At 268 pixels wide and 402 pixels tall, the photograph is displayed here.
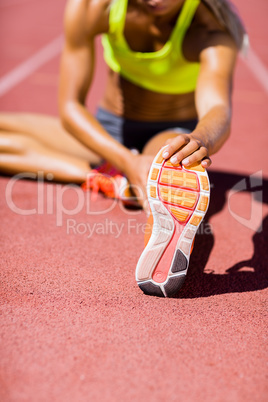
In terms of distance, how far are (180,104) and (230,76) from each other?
536mm

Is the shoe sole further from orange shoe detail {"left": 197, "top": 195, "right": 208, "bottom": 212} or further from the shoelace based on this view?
the shoelace

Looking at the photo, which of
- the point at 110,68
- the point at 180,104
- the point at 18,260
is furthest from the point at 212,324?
the point at 110,68

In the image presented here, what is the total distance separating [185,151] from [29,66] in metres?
4.93

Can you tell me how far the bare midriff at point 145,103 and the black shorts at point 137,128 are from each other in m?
0.02

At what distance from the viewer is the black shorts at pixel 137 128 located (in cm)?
261

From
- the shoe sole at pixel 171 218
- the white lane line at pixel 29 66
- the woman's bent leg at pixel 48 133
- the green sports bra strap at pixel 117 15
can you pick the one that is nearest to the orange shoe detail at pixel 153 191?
the shoe sole at pixel 171 218

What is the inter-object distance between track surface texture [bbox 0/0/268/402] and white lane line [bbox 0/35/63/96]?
8.85 ft

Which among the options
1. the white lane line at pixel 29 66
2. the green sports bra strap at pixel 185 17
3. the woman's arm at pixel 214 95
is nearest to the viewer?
the woman's arm at pixel 214 95

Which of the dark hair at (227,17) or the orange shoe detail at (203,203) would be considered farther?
the dark hair at (227,17)

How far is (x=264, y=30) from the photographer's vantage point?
9320 millimetres

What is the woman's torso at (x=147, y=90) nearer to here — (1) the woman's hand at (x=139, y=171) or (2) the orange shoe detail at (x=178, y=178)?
(1) the woman's hand at (x=139, y=171)

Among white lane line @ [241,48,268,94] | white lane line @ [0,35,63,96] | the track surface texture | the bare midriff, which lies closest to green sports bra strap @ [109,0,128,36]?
the bare midriff

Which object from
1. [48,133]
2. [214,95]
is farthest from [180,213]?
[48,133]

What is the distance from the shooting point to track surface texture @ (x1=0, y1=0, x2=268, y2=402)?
1.27m
